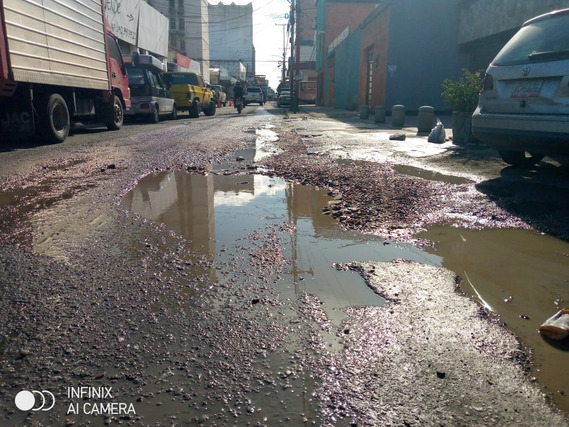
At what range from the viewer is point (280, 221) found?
13.8 feet

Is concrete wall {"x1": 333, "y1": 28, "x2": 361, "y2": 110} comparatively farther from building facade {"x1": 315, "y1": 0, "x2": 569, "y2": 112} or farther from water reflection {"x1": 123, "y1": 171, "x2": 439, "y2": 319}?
water reflection {"x1": 123, "y1": 171, "x2": 439, "y2": 319}

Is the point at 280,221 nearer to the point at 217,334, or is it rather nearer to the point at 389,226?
the point at 389,226

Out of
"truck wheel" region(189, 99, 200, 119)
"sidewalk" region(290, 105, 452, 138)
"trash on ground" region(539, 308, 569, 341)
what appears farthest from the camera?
"truck wheel" region(189, 99, 200, 119)

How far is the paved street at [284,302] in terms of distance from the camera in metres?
1.73

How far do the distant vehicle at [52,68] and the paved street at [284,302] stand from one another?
4174mm

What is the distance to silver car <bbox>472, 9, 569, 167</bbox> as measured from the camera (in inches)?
187

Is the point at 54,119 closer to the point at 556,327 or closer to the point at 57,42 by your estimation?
the point at 57,42

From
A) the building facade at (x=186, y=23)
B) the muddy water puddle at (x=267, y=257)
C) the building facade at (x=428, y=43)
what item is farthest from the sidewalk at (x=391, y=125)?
the building facade at (x=186, y=23)

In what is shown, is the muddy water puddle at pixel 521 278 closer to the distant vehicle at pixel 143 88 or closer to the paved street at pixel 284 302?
the paved street at pixel 284 302

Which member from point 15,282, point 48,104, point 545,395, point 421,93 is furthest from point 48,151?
point 421,93

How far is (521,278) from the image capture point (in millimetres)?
2932

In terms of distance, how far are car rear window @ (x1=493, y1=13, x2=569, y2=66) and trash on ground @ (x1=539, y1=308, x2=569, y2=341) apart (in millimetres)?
3539

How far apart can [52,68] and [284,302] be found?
30.6 feet

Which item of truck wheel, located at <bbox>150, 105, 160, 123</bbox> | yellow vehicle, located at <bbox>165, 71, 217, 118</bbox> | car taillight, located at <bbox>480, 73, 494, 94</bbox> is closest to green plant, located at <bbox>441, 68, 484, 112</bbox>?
car taillight, located at <bbox>480, 73, 494, 94</bbox>
